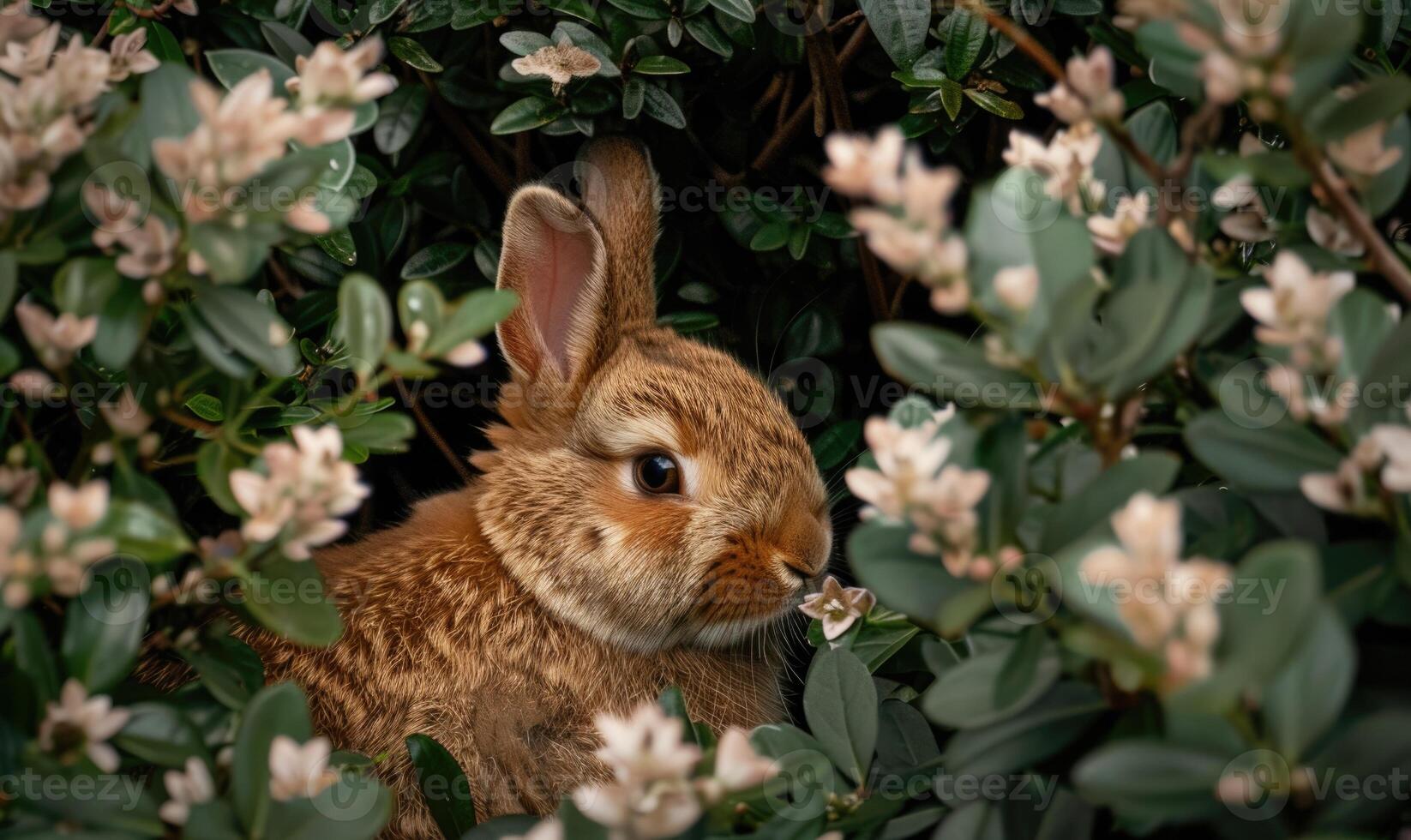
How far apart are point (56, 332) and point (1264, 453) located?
1.21 m

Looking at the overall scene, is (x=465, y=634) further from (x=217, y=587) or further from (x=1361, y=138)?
(x=1361, y=138)

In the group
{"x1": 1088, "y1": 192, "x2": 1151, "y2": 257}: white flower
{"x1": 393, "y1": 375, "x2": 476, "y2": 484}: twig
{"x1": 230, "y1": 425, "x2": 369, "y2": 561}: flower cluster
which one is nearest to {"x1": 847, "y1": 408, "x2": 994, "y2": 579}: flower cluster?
{"x1": 1088, "y1": 192, "x2": 1151, "y2": 257}: white flower

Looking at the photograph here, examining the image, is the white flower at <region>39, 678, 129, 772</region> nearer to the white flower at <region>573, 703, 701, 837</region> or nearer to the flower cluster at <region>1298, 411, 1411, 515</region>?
the white flower at <region>573, 703, 701, 837</region>

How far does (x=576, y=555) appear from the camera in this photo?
85.5 inches

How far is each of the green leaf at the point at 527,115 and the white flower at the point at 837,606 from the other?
3.39ft

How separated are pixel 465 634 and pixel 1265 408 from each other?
1.44m

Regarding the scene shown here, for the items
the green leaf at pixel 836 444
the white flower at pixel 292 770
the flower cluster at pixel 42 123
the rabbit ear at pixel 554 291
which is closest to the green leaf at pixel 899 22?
the rabbit ear at pixel 554 291

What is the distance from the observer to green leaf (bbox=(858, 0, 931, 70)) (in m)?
2.16

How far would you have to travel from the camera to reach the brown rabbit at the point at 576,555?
6.57 feet

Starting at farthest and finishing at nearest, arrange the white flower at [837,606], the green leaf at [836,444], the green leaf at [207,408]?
1. the green leaf at [836,444]
2. the green leaf at [207,408]
3. the white flower at [837,606]

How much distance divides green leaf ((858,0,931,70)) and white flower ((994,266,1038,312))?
1251mm

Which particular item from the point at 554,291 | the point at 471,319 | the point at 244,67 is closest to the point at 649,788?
the point at 471,319

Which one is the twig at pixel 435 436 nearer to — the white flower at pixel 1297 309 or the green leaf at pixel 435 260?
the green leaf at pixel 435 260

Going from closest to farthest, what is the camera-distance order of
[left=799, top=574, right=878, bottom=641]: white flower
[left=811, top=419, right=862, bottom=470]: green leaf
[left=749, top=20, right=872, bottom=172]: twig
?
[left=799, top=574, right=878, bottom=641]: white flower, [left=749, top=20, right=872, bottom=172]: twig, [left=811, top=419, right=862, bottom=470]: green leaf
